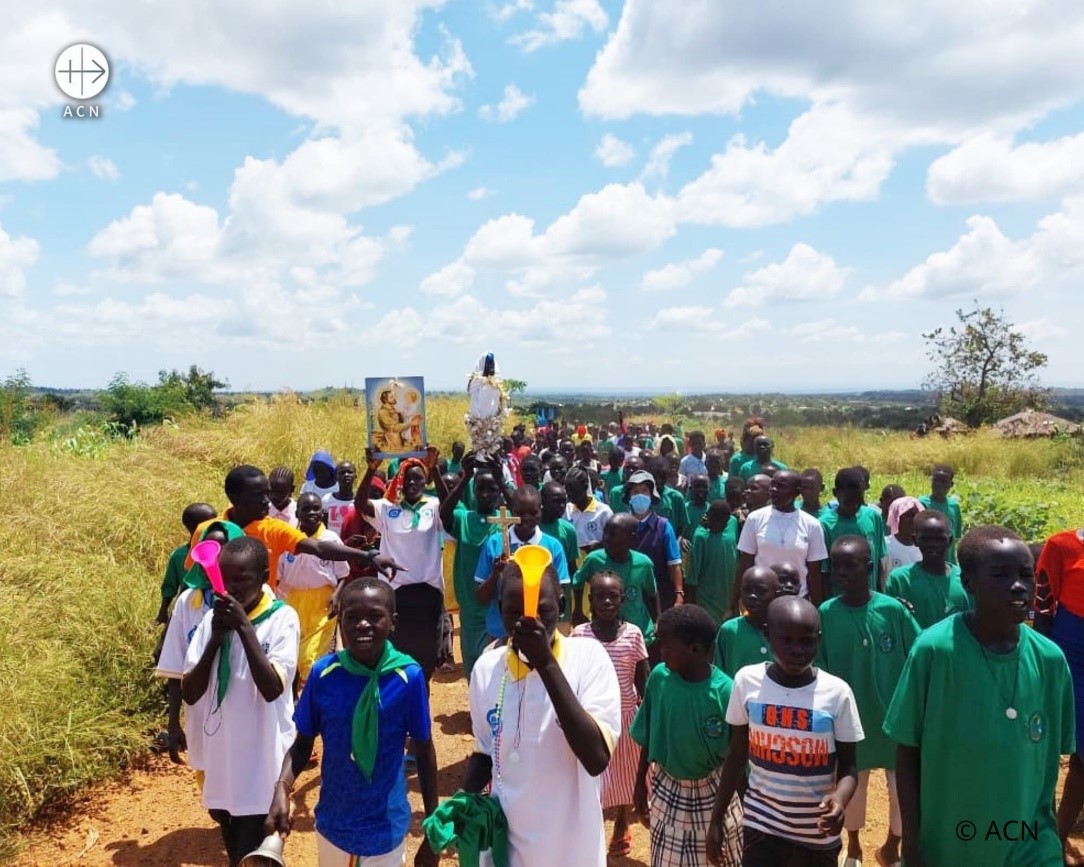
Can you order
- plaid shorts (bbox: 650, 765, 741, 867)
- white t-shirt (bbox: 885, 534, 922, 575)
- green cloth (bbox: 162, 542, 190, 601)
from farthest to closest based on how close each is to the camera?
white t-shirt (bbox: 885, 534, 922, 575) → green cloth (bbox: 162, 542, 190, 601) → plaid shorts (bbox: 650, 765, 741, 867)

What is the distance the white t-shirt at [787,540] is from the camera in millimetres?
5238

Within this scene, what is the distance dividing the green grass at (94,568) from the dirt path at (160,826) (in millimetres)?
178

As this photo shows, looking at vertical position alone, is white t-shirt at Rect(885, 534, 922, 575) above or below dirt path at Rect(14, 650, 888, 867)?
above

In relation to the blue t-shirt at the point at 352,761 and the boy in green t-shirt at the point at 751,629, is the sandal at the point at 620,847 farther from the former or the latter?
the blue t-shirt at the point at 352,761

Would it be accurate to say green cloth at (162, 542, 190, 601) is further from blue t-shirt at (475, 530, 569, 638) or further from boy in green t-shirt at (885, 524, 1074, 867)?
boy in green t-shirt at (885, 524, 1074, 867)

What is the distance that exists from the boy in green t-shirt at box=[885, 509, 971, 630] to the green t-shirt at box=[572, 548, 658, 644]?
1395 millimetres

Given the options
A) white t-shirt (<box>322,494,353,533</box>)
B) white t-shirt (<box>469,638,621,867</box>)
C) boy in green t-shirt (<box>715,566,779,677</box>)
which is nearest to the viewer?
white t-shirt (<box>469,638,621,867</box>)

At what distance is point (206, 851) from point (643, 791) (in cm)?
275

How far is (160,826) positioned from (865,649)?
423 cm

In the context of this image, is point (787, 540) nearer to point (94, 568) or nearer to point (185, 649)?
point (185, 649)

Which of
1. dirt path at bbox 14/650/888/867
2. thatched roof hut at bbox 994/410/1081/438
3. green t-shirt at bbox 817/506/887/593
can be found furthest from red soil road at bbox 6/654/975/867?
thatched roof hut at bbox 994/410/1081/438

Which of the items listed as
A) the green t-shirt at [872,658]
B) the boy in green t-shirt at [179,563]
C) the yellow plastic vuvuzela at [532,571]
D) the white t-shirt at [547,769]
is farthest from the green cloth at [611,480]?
the yellow plastic vuvuzela at [532,571]

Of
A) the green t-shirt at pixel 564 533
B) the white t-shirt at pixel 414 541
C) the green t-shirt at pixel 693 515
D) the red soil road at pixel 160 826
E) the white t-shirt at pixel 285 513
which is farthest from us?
the green t-shirt at pixel 693 515

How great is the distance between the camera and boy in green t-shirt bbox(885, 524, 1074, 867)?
7.58ft
